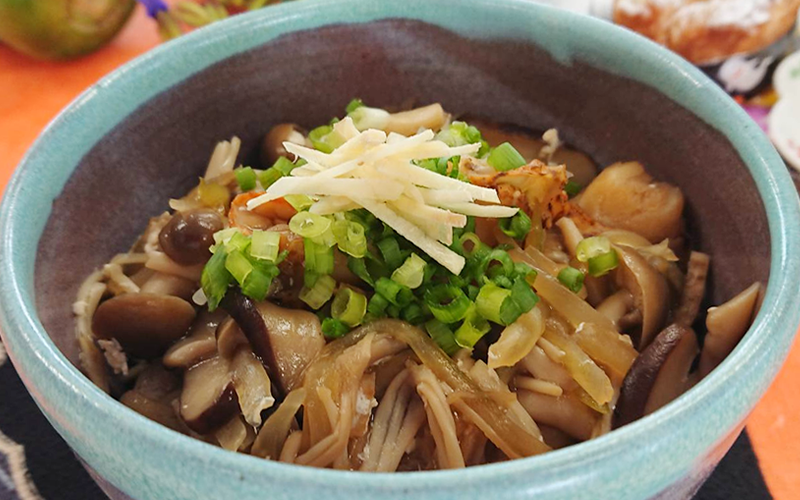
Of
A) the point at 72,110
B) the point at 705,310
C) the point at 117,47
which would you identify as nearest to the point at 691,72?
the point at 705,310

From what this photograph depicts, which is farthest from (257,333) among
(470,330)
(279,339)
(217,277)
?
(470,330)

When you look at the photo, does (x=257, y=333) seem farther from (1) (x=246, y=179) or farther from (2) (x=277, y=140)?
(2) (x=277, y=140)

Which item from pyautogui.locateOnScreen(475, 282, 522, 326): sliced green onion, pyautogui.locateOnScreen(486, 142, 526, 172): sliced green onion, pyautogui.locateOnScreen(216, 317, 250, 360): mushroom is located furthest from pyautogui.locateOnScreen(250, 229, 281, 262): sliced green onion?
pyautogui.locateOnScreen(486, 142, 526, 172): sliced green onion

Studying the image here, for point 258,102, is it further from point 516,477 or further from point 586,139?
point 516,477

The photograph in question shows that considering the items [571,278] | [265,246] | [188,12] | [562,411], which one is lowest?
[188,12]

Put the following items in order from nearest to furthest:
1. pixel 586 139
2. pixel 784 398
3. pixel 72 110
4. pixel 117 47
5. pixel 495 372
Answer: pixel 495 372
pixel 72 110
pixel 784 398
pixel 586 139
pixel 117 47
